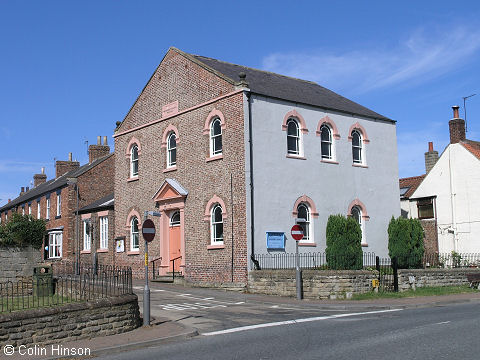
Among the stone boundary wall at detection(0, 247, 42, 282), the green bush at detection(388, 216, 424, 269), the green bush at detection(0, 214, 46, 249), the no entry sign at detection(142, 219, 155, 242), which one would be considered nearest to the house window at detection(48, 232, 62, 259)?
the green bush at detection(0, 214, 46, 249)

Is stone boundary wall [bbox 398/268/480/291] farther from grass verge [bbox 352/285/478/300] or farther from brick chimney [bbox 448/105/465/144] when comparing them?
brick chimney [bbox 448/105/465/144]

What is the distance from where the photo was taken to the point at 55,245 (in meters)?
36.5

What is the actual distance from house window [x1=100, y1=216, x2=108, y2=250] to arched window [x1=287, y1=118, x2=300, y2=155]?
12616mm

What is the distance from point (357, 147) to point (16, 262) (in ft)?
53.0

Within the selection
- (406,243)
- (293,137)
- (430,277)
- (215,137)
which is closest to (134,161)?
(215,137)

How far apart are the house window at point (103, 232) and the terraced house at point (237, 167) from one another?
5.94 ft

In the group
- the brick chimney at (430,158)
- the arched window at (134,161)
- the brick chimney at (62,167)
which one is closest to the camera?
the arched window at (134,161)

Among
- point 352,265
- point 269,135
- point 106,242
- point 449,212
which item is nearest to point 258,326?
point 352,265

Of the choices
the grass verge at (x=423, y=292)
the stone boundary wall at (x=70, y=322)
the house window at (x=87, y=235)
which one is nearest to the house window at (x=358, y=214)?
the grass verge at (x=423, y=292)

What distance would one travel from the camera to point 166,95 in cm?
2780

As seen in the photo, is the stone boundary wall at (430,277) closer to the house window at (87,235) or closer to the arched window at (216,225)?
the arched window at (216,225)

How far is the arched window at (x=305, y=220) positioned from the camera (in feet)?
80.5

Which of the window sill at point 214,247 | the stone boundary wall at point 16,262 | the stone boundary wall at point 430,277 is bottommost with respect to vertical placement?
the stone boundary wall at point 430,277

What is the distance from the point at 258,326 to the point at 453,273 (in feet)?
45.6
